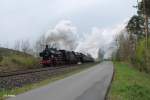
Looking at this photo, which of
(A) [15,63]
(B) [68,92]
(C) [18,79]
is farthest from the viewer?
(A) [15,63]

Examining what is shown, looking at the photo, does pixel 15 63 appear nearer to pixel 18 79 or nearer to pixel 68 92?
pixel 18 79

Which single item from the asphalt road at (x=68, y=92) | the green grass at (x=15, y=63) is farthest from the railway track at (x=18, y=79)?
the green grass at (x=15, y=63)

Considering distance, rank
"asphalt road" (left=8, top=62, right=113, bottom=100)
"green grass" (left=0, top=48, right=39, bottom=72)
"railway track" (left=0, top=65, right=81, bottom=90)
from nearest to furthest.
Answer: "asphalt road" (left=8, top=62, right=113, bottom=100) → "railway track" (left=0, top=65, right=81, bottom=90) → "green grass" (left=0, top=48, right=39, bottom=72)

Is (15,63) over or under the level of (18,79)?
over

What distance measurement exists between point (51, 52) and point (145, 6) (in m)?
17.4

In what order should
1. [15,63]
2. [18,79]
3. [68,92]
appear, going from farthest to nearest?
[15,63] < [18,79] < [68,92]

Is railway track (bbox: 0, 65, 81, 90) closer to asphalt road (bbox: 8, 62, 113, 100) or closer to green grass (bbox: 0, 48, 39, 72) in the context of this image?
asphalt road (bbox: 8, 62, 113, 100)

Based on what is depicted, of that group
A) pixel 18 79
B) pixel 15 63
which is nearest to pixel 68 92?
pixel 18 79

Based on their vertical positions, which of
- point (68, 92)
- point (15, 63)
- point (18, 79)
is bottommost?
point (68, 92)

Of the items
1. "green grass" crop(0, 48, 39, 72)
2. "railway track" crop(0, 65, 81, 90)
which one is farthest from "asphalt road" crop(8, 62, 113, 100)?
"green grass" crop(0, 48, 39, 72)

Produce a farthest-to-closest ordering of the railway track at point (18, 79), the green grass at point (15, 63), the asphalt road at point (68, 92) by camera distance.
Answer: the green grass at point (15, 63) < the railway track at point (18, 79) < the asphalt road at point (68, 92)

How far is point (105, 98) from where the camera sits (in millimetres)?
14695

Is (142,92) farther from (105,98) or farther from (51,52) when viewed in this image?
(51,52)

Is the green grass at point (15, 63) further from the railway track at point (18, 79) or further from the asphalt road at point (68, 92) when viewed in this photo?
the asphalt road at point (68, 92)
